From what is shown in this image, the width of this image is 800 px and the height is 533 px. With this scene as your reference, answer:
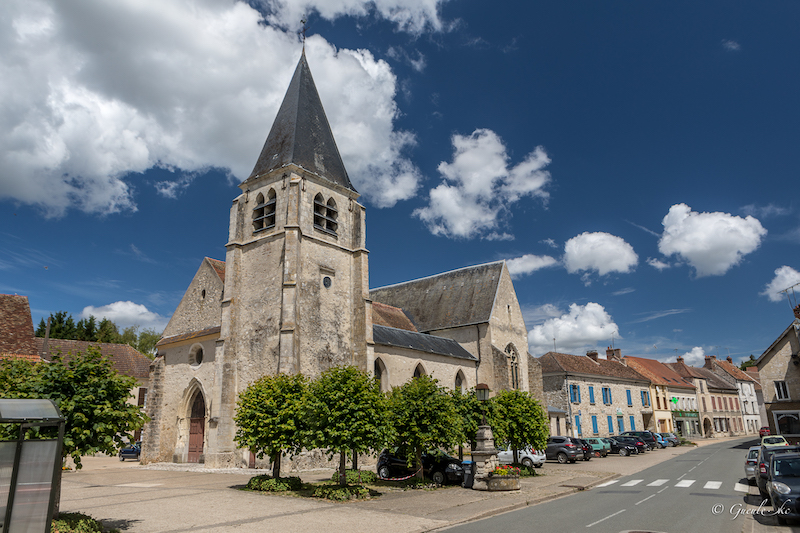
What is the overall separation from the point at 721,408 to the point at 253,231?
184ft

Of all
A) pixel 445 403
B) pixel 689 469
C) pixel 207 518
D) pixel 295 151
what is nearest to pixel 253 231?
pixel 295 151

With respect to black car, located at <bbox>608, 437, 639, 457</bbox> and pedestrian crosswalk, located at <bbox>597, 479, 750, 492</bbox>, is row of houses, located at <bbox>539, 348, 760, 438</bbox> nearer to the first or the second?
black car, located at <bbox>608, 437, 639, 457</bbox>

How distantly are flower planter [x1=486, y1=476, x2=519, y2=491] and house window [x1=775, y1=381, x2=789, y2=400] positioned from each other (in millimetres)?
27054

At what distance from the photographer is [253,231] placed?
23219 mm

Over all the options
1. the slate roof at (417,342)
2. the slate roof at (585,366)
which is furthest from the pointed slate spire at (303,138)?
the slate roof at (585,366)

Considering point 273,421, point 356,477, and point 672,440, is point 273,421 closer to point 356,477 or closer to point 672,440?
point 356,477

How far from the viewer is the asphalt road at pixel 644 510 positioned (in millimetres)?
9336

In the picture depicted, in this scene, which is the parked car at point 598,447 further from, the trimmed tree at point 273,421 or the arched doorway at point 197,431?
the arched doorway at point 197,431

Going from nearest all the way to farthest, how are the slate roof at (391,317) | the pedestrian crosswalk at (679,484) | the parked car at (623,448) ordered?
the pedestrian crosswalk at (679,484) < the parked car at (623,448) < the slate roof at (391,317)

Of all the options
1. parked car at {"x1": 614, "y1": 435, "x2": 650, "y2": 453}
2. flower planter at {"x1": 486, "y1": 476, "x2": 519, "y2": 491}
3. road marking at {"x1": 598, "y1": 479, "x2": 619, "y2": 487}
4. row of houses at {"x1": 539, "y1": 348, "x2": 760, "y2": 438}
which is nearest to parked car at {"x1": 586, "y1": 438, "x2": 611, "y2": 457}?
parked car at {"x1": 614, "y1": 435, "x2": 650, "y2": 453}

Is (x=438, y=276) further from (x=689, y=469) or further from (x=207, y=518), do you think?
(x=207, y=518)

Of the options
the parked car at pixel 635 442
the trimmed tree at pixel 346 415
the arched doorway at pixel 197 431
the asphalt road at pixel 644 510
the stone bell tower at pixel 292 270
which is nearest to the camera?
the asphalt road at pixel 644 510

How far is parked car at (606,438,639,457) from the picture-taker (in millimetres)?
30375

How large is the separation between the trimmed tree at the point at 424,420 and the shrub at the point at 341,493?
227 cm
